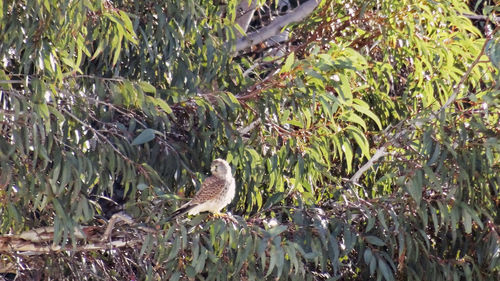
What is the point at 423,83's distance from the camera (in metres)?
4.75

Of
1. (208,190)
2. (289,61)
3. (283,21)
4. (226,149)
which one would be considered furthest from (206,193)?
(283,21)

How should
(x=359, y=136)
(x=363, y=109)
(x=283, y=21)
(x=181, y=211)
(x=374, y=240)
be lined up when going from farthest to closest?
(x=283, y=21) → (x=359, y=136) → (x=363, y=109) → (x=374, y=240) → (x=181, y=211)

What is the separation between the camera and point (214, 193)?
3676mm

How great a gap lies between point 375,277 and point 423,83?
Answer: 46.0 inches

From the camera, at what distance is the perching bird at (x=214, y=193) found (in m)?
3.61

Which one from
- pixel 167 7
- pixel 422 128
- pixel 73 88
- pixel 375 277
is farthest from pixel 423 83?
pixel 73 88

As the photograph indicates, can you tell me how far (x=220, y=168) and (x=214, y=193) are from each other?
0.58 ft

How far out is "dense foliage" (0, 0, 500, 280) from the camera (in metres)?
3.34

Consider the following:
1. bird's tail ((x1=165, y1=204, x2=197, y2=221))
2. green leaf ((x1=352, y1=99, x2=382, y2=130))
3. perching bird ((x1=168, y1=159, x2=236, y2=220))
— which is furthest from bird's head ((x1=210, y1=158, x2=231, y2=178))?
green leaf ((x1=352, y1=99, x2=382, y2=130))

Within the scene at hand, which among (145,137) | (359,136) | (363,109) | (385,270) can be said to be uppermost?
(145,137)

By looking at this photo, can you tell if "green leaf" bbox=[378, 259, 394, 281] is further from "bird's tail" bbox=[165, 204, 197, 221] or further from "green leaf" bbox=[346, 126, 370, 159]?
"bird's tail" bbox=[165, 204, 197, 221]

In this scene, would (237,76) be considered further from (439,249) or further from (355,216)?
(439,249)

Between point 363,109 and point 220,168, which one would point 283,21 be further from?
point 220,168

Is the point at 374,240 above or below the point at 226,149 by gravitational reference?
below
